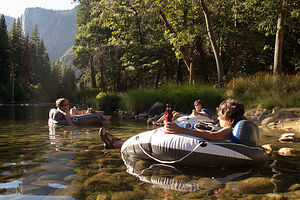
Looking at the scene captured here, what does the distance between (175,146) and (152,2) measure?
50.4ft

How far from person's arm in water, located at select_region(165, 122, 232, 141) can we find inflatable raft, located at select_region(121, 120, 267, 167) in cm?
8

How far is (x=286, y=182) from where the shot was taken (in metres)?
3.81

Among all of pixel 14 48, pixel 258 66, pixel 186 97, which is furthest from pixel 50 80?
pixel 186 97

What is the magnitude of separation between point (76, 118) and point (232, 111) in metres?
7.86

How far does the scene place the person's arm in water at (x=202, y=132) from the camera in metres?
4.53

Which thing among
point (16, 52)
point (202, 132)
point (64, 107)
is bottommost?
point (202, 132)

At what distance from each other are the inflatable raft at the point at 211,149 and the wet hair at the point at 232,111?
0.26 meters

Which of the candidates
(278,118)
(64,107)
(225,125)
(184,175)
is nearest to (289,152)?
(225,125)

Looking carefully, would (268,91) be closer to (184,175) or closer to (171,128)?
(171,128)

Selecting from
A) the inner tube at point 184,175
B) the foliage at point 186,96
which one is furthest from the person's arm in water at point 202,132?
the foliage at point 186,96

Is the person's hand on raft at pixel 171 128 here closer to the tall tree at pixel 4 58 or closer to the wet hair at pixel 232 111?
the wet hair at pixel 232 111

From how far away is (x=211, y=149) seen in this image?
174 inches

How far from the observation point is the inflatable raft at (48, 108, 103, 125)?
423 inches

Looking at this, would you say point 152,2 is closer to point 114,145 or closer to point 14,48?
point 114,145
